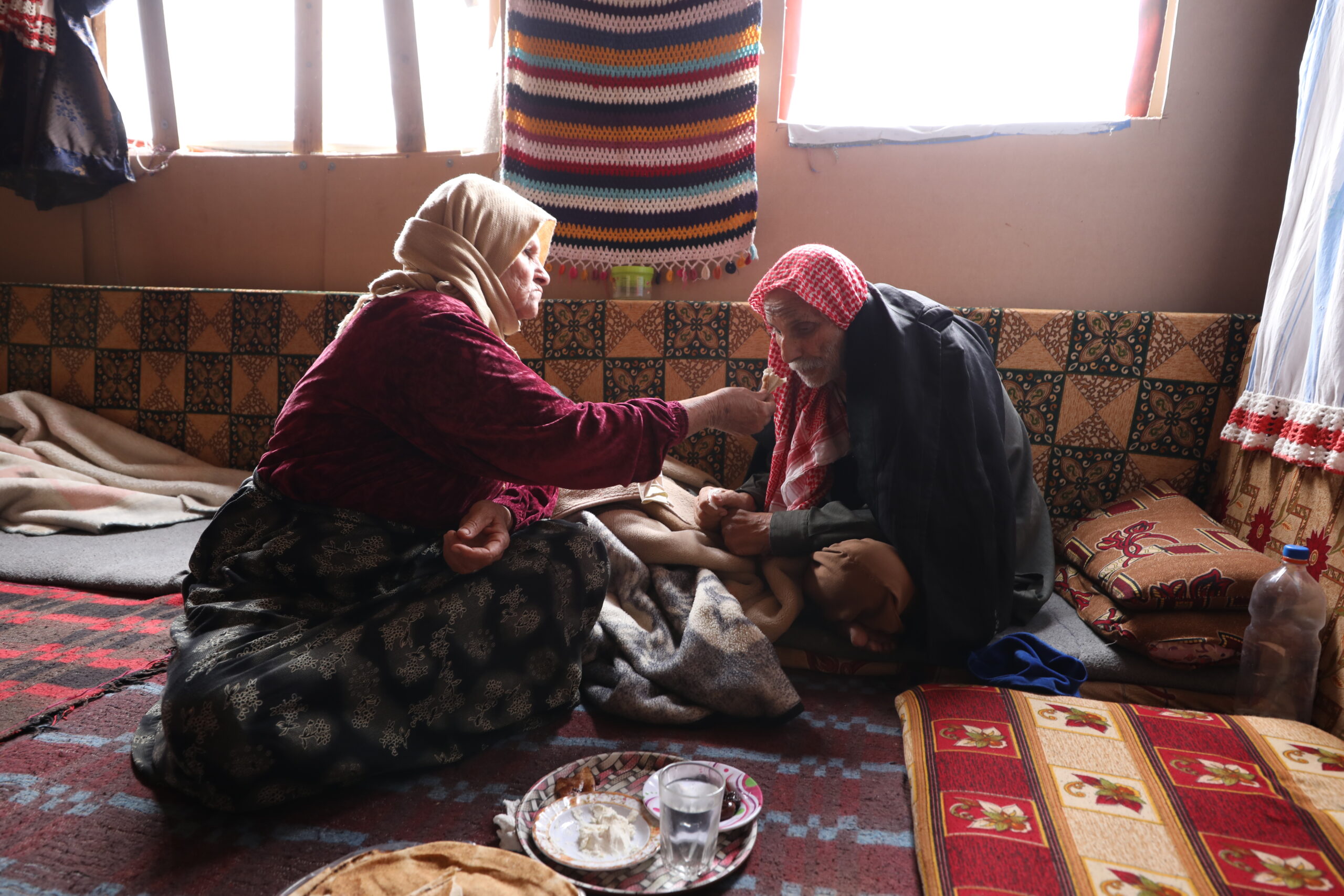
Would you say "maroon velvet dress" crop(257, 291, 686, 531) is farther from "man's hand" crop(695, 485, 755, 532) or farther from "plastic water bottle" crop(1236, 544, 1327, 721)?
"plastic water bottle" crop(1236, 544, 1327, 721)

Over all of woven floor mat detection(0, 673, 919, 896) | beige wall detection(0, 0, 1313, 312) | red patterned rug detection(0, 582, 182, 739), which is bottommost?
red patterned rug detection(0, 582, 182, 739)

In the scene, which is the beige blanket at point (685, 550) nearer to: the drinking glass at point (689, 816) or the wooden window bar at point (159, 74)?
the drinking glass at point (689, 816)

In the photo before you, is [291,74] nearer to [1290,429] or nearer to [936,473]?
[936,473]

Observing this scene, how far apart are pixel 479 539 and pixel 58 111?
9.11 ft

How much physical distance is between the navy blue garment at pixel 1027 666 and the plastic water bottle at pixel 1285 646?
1.10 feet

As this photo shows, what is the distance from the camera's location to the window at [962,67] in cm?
258

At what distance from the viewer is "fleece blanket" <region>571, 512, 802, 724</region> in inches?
62.9

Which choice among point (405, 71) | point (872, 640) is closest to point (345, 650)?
point (872, 640)

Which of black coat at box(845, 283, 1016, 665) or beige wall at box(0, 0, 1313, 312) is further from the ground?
beige wall at box(0, 0, 1313, 312)

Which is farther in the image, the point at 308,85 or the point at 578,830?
the point at 308,85

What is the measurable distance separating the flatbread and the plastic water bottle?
1.51 metres

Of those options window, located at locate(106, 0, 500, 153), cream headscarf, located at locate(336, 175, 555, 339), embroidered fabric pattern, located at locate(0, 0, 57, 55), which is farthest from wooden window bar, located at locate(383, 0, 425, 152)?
cream headscarf, located at locate(336, 175, 555, 339)

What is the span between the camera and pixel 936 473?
Result: 5.79 ft

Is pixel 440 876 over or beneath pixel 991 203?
beneath
